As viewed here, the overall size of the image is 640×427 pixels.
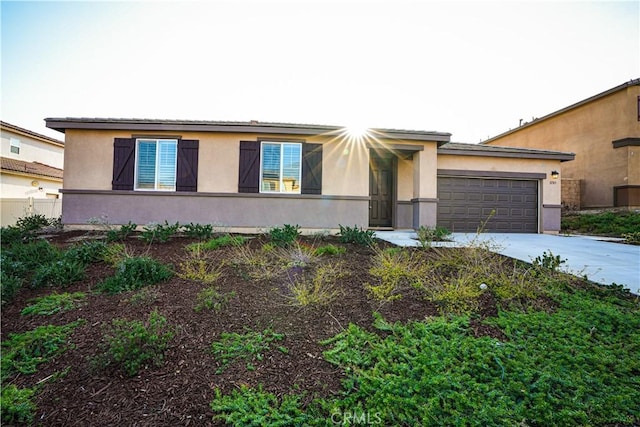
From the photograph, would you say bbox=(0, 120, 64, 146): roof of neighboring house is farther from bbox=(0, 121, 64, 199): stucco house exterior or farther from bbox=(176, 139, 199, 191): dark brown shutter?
bbox=(176, 139, 199, 191): dark brown shutter

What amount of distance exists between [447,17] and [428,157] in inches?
150

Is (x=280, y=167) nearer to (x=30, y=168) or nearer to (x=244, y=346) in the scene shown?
(x=244, y=346)

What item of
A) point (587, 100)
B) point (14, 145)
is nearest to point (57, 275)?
point (14, 145)

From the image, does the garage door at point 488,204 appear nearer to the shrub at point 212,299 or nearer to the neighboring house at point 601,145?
the neighboring house at point 601,145

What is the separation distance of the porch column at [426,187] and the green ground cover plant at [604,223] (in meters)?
Answer: 6.85

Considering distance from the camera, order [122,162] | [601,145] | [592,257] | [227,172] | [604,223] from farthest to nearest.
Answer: [601,145] < [604,223] < [227,172] < [122,162] < [592,257]

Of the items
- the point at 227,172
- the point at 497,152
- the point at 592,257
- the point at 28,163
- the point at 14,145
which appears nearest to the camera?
the point at 592,257

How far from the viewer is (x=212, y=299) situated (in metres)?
3.26

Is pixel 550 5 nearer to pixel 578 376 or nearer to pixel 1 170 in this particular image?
pixel 578 376

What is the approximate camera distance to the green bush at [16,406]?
1789 millimetres

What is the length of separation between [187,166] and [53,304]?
5.92m

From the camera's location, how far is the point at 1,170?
12.9 m

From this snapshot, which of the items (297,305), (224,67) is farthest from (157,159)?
(297,305)

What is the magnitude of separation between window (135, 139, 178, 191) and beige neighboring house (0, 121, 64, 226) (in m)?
8.07
